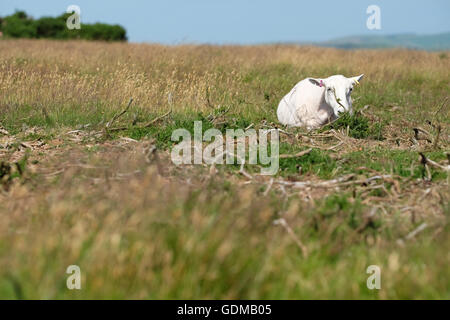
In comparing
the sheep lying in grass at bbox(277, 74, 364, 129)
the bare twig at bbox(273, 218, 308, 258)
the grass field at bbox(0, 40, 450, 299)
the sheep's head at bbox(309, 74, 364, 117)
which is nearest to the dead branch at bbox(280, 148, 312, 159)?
the grass field at bbox(0, 40, 450, 299)

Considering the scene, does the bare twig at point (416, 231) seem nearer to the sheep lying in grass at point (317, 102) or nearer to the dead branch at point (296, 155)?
the dead branch at point (296, 155)

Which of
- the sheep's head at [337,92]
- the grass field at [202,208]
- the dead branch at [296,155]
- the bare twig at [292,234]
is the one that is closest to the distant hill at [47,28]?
the grass field at [202,208]

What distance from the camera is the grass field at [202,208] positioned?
11.6 feet

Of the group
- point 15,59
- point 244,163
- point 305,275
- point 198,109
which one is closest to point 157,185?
point 305,275

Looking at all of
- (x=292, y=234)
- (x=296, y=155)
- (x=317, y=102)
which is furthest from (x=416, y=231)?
(x=317, y=102)

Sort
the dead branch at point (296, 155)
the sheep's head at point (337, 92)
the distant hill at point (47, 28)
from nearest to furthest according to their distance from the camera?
the dead branch at point (296, 155), the sheep's head at point (337, 92), the distant hill at point (47, 28)

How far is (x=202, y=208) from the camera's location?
4.25 m

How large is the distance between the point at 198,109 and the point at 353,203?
18.4ft

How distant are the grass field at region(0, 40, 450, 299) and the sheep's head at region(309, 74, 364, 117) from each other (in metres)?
0.27

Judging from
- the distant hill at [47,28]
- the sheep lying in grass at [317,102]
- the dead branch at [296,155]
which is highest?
the distant hill at [47,28]

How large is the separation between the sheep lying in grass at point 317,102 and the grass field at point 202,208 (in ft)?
1.04

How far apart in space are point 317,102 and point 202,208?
6.34 m
